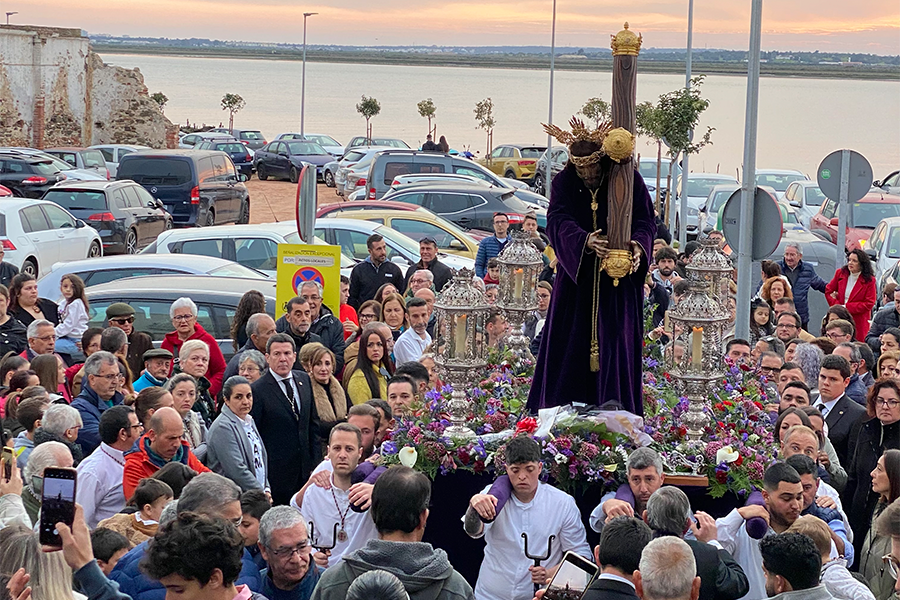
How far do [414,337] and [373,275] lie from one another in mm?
3145

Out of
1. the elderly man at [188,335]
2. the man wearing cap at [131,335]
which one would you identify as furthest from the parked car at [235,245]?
the elderly man at [188,335]

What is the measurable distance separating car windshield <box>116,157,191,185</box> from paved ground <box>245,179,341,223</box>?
9.60 ft

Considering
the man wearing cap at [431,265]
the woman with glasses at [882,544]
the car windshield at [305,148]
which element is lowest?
the woman with glasses at [882,544]

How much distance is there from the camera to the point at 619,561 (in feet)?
17.4

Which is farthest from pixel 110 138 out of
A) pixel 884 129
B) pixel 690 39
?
pixel 884 129

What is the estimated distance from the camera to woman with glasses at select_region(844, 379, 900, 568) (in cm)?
805

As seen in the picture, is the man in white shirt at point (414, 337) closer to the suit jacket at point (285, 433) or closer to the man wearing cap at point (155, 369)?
the suit jacket at point (285, 433)

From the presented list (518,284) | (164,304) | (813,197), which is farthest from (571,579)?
(813,197)

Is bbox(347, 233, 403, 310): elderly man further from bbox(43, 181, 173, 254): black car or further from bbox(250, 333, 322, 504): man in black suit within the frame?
bbox(43, 181, 173, 254): black car

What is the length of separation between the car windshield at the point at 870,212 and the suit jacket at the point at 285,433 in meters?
16.6

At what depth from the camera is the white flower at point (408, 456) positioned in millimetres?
7559

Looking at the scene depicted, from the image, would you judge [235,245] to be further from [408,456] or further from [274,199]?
[274,199]

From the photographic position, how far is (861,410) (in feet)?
28.6

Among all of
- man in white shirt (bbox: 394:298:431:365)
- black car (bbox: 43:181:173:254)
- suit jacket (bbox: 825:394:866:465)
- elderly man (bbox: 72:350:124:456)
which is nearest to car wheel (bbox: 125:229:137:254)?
black car (bbox: 43:181:173:254)
